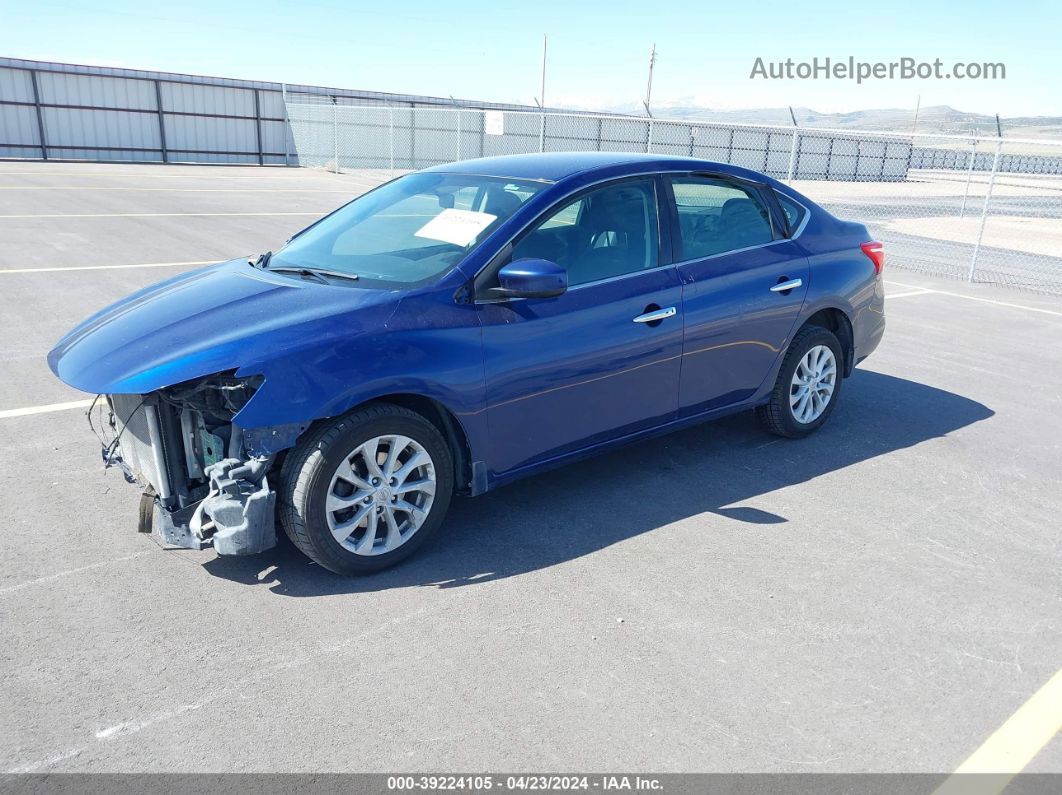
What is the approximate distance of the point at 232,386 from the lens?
11.3 ft

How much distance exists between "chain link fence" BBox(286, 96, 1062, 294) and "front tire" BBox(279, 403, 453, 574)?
935 centimetres

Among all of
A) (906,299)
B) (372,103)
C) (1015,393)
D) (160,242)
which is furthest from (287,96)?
(1015,393)

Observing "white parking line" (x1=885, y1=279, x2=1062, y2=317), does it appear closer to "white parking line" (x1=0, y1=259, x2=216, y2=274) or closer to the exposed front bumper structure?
"white parking line" (x1=0, y1=259, x2=216, y2=274)

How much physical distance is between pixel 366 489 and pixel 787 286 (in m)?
2.83

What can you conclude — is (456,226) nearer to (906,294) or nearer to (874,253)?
(874,253)

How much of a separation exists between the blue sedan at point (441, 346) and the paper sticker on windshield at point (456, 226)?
1 cm

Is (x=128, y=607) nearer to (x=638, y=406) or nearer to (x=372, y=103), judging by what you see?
(x=638, y=406)

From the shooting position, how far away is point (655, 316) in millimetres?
4441

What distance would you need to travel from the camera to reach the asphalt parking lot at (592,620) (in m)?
2.79

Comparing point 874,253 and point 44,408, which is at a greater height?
point 874,253

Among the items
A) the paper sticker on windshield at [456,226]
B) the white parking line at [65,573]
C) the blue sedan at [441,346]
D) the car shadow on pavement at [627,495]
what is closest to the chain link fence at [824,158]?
the car shadow on pavement at [627,495]

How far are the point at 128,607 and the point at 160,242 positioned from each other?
9.91 m

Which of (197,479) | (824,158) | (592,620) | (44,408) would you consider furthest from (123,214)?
(824,158)

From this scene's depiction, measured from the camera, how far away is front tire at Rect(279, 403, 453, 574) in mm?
3525
